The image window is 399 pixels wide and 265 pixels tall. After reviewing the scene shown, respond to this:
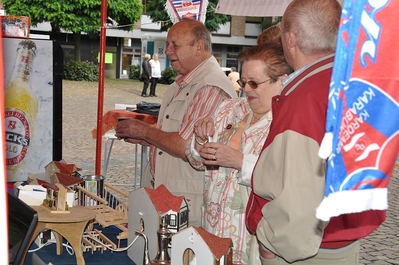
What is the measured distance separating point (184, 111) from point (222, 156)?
0.93m

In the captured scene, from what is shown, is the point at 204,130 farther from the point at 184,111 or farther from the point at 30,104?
the point at 30,104

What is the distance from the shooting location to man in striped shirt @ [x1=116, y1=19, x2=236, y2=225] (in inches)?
117

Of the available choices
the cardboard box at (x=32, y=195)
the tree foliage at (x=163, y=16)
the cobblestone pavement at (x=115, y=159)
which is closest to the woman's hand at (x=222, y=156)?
the cardboard box at (x=32, y=195)

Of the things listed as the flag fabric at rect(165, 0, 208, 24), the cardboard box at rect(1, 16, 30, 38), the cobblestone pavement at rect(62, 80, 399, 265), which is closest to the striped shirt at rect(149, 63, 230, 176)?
the cardboard box at rect(1, 16, 30, 38)

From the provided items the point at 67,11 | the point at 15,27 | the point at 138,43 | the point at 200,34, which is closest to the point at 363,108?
the point at 200,34

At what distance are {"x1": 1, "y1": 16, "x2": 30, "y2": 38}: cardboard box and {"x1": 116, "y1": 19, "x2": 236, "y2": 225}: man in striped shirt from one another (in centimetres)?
99

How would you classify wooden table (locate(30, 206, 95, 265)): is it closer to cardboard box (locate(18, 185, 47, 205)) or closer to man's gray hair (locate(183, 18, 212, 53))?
cardboard box (locate(18, 185, 47, 205))

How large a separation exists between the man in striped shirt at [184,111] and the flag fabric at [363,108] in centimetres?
197

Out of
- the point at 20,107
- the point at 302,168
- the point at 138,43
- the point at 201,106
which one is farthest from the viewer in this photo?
the point at 138,43

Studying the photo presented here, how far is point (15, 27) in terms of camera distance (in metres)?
3.67

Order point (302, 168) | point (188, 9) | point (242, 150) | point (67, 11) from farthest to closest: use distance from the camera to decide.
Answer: point (67, 11) < point (188, 9) < point (242, 150) < point (302, 168)

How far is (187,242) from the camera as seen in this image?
6.36 ft

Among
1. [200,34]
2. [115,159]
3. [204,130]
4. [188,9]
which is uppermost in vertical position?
[188,9]

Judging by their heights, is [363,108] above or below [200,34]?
below
